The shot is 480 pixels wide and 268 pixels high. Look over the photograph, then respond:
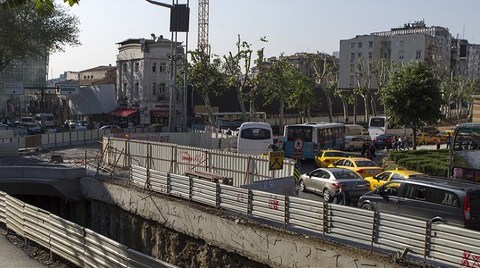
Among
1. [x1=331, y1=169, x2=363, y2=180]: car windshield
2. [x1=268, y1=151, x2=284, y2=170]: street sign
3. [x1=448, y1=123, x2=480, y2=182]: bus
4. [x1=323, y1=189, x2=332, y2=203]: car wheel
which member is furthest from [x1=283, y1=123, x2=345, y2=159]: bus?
[x1=268, y1=151, x2=284, y2=170]: street sign

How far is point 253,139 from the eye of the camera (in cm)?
3350

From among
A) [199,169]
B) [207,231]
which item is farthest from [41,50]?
[207,231]

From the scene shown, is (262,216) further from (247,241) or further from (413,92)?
(413,92)

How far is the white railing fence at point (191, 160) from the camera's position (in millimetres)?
19141

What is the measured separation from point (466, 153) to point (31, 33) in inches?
1815

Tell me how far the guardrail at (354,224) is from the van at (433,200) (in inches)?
103

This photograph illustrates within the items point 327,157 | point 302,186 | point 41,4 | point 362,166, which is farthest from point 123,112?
point 41,4

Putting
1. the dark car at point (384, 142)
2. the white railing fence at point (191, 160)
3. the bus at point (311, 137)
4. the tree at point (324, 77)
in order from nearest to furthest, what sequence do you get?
the white railing fence at point (191, 160), the bus at point (311, 137), the dark car at point (384, 142), the tree at point (324, 77)

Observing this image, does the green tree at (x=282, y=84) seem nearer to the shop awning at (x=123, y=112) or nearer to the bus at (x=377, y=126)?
the bus at (x=377, y=126)

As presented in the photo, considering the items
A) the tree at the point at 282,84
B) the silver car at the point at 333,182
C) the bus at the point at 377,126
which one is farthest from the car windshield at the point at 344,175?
the tree at the point at 282,84

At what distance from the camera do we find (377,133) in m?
53.8

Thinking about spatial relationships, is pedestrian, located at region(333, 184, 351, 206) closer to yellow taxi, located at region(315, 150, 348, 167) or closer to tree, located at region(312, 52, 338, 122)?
yellow taxi, located at region(315, 150, 348, 167)

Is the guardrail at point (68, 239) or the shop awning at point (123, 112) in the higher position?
the shop awning at point (123, 112)

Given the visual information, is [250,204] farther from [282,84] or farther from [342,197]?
[282,84]
